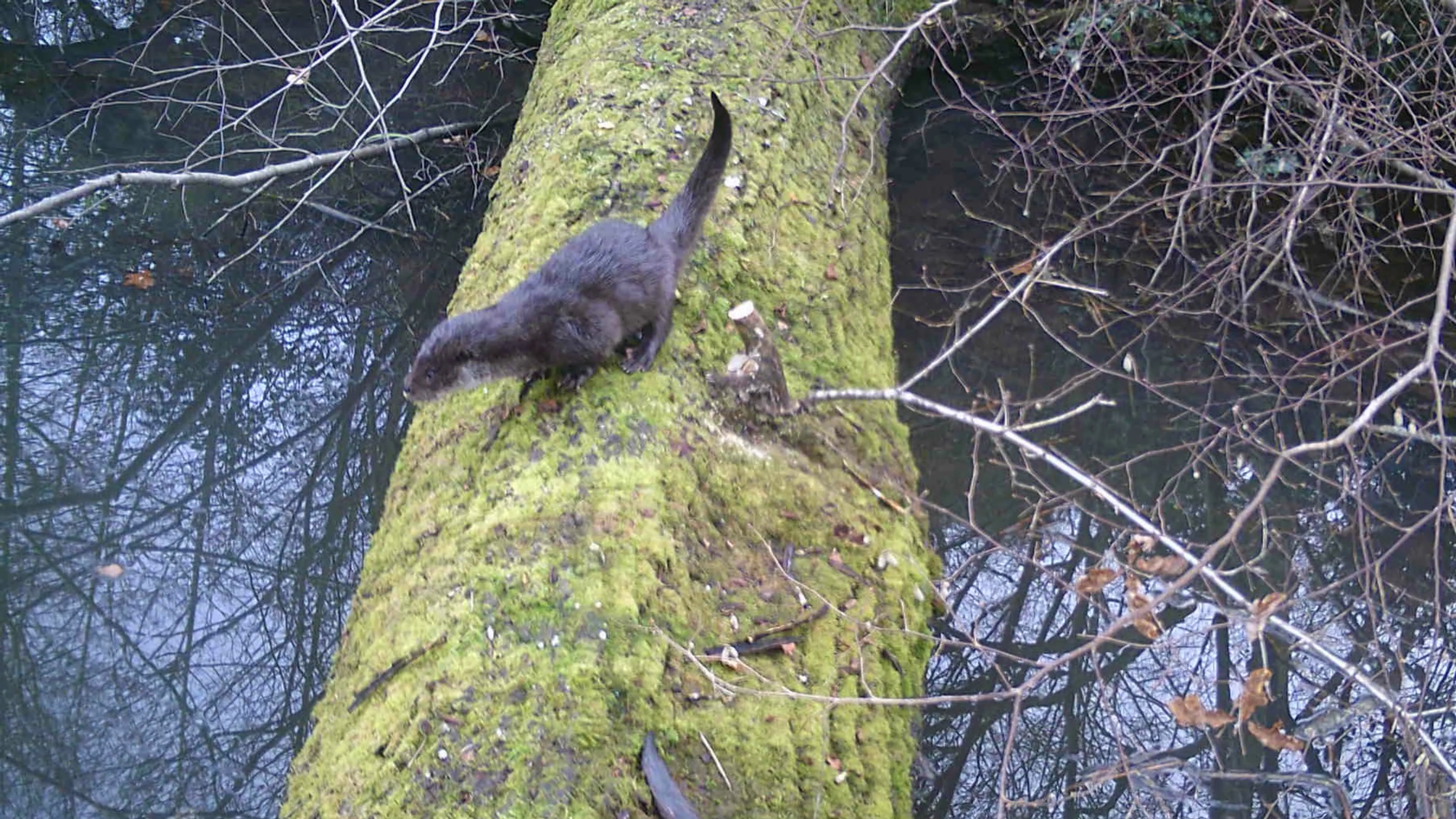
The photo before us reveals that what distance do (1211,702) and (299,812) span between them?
337 cm

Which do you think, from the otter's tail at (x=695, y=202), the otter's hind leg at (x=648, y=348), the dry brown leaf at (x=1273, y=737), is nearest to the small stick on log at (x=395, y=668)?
the otter's hind leg at (x=648, y=348)

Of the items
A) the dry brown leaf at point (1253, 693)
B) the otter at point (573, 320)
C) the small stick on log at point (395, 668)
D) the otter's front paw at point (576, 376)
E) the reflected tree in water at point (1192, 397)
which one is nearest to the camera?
the dry brown leaf at point (1253, 693)

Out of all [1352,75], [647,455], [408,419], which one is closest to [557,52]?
[408,419]

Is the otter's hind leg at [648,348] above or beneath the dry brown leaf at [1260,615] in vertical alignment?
above

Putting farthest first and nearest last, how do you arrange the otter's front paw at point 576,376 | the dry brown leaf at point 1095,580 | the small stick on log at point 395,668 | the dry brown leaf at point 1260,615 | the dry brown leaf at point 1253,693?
the otter's front paw at point 576,376
the dry brown leaf at point 1095,580
the small stick on log at point 395,668
the dry brown leaf at point 1253,693
the dry brown leaf at point 1260,615

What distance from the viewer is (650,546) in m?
2.48

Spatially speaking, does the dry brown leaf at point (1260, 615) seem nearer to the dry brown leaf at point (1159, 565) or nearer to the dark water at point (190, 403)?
the dry brown leaf at point (1159, 565)

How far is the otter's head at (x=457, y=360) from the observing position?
108 inches

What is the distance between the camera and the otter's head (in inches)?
108

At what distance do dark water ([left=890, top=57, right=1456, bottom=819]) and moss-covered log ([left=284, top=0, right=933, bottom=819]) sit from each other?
0.45 metres

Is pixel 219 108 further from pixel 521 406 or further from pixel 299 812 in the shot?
pixel 299 812

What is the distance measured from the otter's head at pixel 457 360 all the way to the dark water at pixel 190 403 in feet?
5.79

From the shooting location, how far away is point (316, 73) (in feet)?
24.4

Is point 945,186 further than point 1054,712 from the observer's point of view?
Yes
